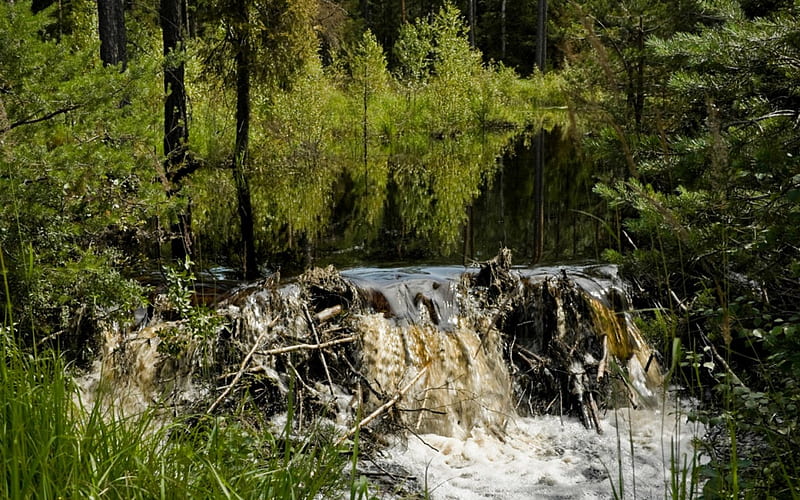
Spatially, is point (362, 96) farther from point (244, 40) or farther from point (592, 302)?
point (592, 302)

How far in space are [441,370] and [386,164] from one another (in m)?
11.5

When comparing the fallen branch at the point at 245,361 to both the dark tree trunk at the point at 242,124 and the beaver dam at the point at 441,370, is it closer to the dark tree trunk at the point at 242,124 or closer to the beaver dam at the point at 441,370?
the beaver dam at the point at 441,370

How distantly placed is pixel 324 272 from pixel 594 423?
2426 millimetres

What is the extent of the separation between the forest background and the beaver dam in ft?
1.53

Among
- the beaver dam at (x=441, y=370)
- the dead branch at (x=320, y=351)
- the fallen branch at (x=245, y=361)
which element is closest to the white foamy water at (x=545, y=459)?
the beaver dam at (x=441, y=370)

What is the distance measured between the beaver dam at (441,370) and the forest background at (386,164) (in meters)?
0.47

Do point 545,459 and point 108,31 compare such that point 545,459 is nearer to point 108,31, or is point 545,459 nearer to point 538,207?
point 538,207

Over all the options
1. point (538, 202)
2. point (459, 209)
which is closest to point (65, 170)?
point (459, 209)

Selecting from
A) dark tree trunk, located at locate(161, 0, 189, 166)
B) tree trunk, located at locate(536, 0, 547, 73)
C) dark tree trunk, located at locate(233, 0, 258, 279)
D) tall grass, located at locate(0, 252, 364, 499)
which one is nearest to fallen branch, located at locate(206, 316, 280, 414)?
tall grass, located at locate(0, 252, 364, 499)

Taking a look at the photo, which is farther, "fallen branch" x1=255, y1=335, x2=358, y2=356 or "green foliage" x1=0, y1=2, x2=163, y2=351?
"fallen branch" x1=255, y1=335, x2=358, y2=356

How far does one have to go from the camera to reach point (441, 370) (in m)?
5.55

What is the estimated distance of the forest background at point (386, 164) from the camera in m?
2.66

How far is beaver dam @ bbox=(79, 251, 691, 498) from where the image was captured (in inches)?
177

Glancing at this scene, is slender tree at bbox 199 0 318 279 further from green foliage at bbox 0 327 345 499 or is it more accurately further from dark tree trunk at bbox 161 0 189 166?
green foliage at bbox 0 327 345 499
